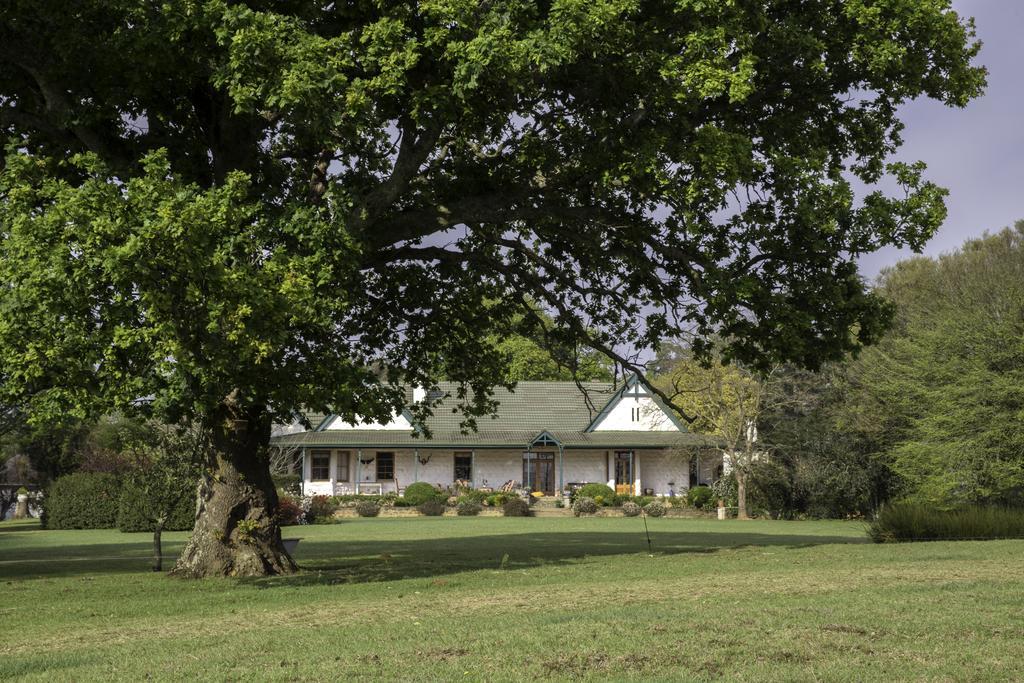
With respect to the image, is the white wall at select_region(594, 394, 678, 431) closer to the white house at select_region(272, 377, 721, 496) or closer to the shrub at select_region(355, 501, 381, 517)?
the white house at select_region(272, 377, 721, 496)

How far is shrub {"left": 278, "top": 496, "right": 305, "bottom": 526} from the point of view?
39312 millimetres

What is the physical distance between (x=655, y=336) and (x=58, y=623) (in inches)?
484

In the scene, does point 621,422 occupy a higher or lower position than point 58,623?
higher

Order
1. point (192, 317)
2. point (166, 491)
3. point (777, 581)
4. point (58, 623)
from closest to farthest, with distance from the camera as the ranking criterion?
point (58, 623) < point (192, 317) < point (777, 581) < point (166, 491)

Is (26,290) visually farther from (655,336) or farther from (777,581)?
(655,336)

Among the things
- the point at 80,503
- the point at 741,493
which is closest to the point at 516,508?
the point at 741,493

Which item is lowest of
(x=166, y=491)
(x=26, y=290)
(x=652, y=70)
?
(x=166, y=491)

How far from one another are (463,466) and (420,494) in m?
7.54

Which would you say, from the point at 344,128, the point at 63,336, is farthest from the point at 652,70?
the point at 63,336

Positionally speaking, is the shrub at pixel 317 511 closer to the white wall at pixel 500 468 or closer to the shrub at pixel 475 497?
the shrub at pixel 475 497

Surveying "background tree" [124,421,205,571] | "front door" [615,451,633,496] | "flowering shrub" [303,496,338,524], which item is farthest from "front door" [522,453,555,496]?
"background tree" [124,421,205,571]

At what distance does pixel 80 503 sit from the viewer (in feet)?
127

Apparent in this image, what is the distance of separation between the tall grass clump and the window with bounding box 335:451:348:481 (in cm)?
3597

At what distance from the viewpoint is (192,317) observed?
1282 centimetres
